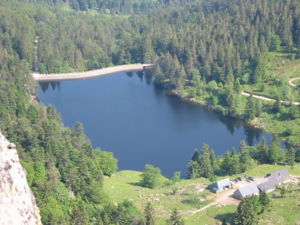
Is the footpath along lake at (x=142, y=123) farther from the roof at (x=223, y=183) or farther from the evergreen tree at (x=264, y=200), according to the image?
the evergreen tree at (x=264, y=200)

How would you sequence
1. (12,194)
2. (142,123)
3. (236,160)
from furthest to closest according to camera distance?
(142,123)
(236,160)
(12,194)

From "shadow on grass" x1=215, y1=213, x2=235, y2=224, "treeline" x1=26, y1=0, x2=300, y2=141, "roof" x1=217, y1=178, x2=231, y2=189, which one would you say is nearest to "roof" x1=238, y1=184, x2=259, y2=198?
"roof" x1=217, y1=178, x2=231, y2=189

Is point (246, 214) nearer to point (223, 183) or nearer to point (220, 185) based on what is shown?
point (220, 185)

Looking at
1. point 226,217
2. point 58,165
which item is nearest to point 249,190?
point 226,217

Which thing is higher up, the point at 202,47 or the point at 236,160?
the point at 202,47

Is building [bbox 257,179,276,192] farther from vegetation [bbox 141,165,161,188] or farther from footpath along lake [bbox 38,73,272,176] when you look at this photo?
footpath along lake [bbox 38,73,272,176]

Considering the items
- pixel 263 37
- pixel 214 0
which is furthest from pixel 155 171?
pixel 214 0
